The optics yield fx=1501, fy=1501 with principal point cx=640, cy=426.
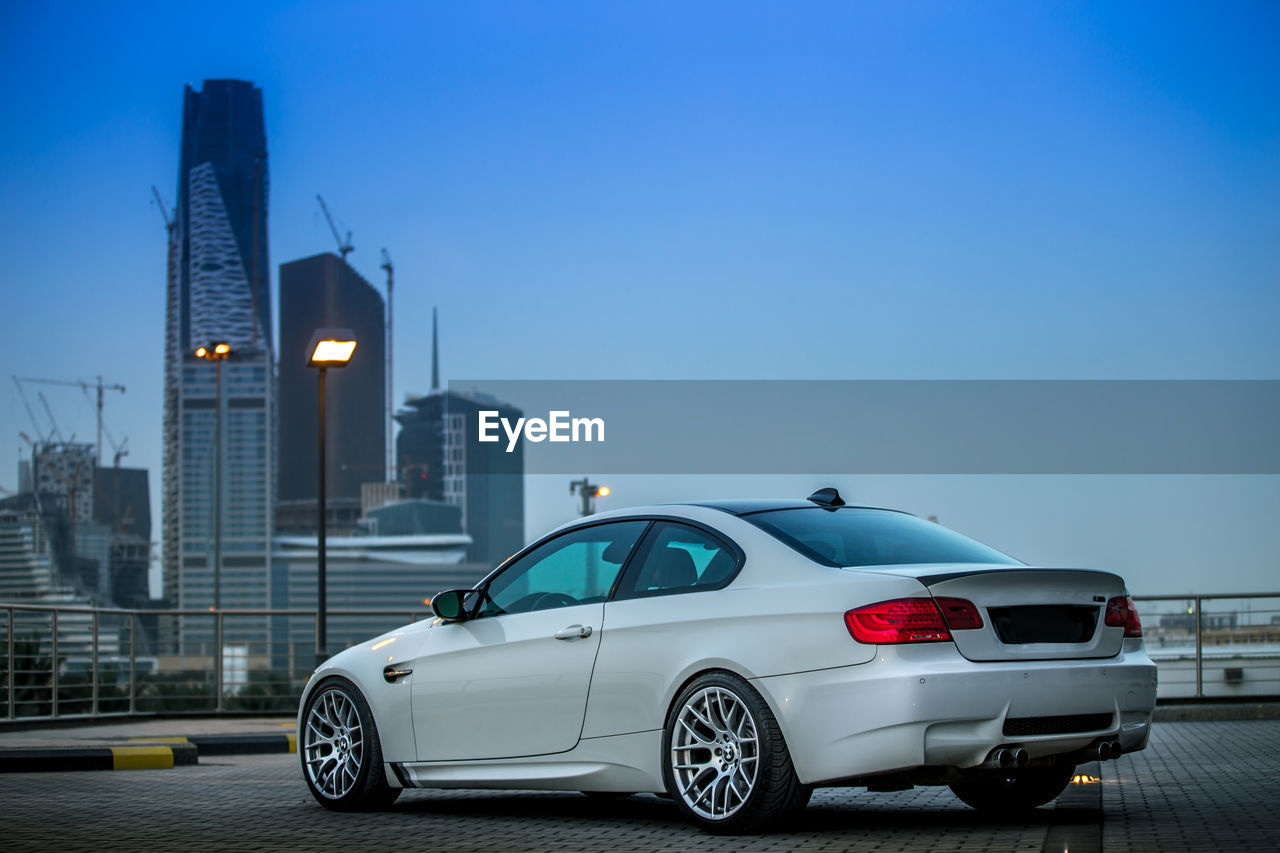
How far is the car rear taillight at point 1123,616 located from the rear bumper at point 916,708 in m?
0.40

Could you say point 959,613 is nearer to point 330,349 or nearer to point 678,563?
point 678,563

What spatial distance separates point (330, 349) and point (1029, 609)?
12.7 metres

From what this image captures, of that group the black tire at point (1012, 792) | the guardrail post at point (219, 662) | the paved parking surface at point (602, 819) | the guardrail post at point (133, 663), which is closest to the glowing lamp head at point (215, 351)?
the guardrail post at point (219, 662)

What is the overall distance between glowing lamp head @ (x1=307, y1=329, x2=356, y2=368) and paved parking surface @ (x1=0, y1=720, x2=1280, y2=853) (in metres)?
8.13

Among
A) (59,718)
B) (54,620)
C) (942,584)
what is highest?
(942,584)

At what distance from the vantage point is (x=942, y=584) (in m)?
5.83

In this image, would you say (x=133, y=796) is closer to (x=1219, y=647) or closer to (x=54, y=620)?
(x=54, y=620)

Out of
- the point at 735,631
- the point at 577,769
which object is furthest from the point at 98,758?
the point at 735,631

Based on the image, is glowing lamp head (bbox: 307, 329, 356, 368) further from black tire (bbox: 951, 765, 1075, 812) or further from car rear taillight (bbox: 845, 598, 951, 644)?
car rear taillight (bbox: 845, 598, 951, 644)

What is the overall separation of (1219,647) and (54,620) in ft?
40.7

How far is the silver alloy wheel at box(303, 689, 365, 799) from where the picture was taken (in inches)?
308

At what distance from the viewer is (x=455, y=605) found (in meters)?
7.52

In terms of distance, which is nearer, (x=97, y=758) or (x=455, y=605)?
(x=455, y=605)

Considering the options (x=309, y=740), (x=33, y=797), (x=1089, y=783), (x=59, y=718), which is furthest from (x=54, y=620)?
(x=1089, y=783)
